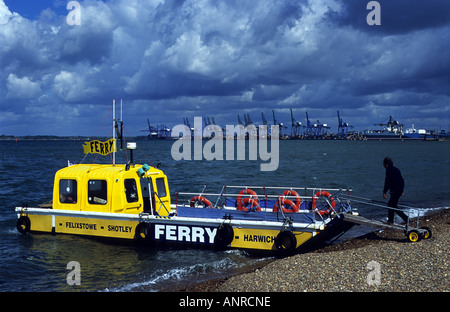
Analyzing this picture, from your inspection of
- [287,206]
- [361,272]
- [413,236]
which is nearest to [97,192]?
[287,206]

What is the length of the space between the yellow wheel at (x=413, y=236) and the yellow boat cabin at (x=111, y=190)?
22.9 ft

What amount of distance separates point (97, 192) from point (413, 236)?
9.40 meters

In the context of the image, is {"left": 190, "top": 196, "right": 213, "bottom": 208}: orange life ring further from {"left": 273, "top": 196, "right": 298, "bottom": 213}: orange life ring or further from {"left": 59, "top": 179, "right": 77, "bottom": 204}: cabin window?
{"left": 59, "top": 179, "right": 77, "bottom": 204}: cabin window

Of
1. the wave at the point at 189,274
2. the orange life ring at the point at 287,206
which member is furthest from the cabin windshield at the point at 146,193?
the orange life ring at the point at 287,206

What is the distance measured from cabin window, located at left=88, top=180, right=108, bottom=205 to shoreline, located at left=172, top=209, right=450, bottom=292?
482cm

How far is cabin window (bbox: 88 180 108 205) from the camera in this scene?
43.5ft

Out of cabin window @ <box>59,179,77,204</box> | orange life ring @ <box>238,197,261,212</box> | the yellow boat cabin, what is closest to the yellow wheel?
orange life ring @ <box>238,197,261,212</box>

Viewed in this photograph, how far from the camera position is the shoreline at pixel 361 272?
806 centimetres

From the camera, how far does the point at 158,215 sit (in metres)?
13.2

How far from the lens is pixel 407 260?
30.2 ft
